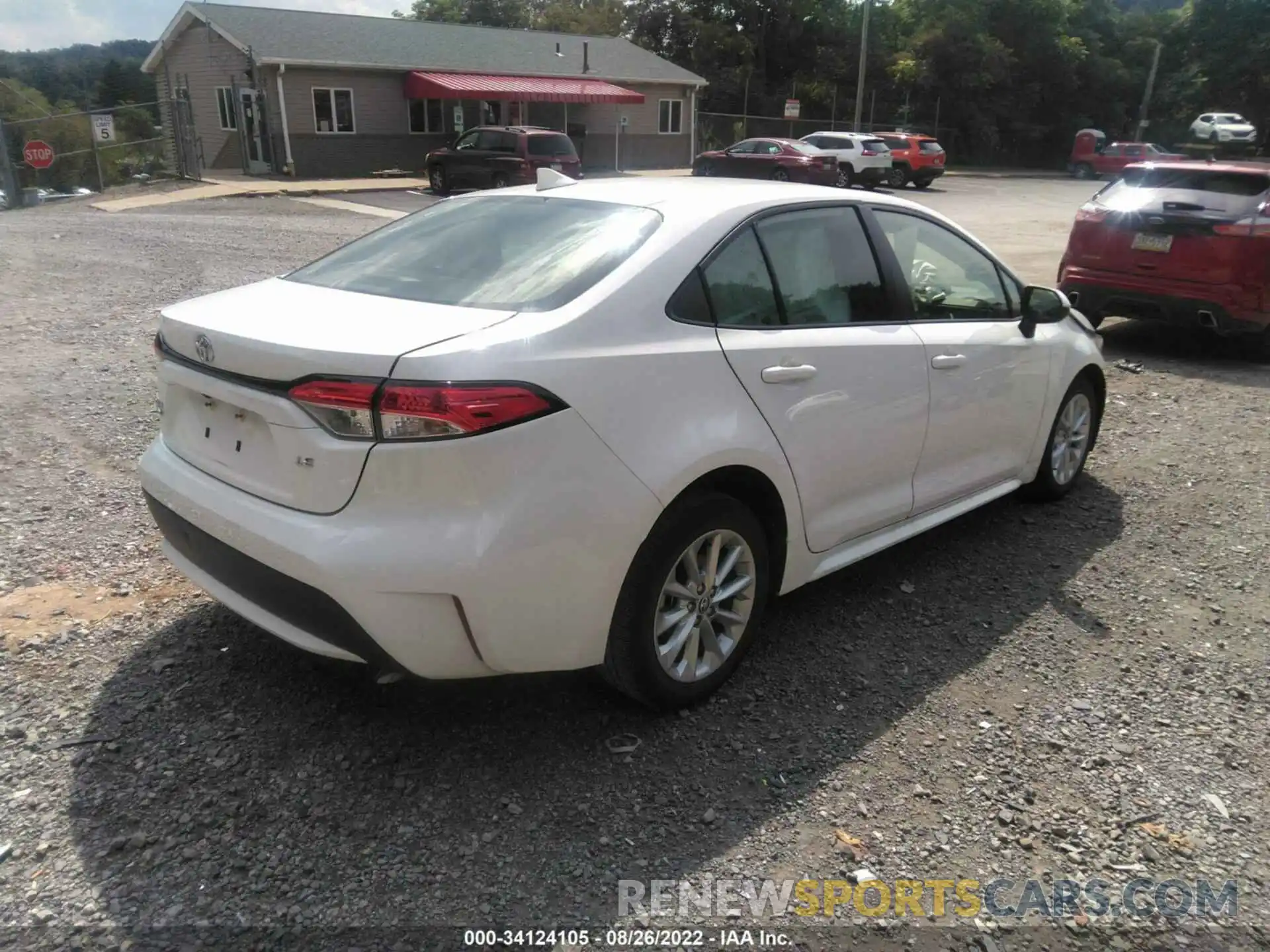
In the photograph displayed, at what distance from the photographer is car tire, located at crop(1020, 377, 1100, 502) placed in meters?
4.99

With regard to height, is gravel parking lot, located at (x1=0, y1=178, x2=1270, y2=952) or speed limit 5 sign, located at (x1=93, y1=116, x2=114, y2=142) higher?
speed limit 5 sign, located at (x1=93, y1=116, x2=114, y2=142)

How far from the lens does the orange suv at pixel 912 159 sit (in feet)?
104

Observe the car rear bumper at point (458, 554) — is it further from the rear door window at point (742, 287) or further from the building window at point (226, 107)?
the building window at point (226, 107)

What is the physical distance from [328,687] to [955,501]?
2678 millimetres

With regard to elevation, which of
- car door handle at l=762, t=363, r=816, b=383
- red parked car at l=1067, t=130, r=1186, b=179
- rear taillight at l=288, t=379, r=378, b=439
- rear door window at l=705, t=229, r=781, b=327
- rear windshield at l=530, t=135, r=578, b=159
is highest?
rear door window at l=705, t=229, r=781, b=327

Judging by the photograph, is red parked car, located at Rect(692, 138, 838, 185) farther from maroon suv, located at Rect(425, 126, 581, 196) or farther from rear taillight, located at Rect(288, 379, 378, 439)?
rear taillight, located at Rect(288, 379, 378, 439)

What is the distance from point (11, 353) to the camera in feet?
23.9

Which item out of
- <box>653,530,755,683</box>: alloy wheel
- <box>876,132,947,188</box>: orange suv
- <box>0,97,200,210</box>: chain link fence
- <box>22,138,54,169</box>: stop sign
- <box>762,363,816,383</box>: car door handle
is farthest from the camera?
<box>876,132,947,188</box>: orange suv

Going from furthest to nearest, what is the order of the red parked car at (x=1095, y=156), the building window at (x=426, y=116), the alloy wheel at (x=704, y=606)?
the red parked car at (x=1095, y=156), the building window at (x=426, y=116), the alloy wheel at (x=704, y=606)

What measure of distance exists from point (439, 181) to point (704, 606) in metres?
22.8

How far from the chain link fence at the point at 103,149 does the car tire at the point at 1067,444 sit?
76.1 feet

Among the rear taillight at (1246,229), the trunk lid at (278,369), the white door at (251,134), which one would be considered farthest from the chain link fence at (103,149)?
the rear taillight at (1246,229)

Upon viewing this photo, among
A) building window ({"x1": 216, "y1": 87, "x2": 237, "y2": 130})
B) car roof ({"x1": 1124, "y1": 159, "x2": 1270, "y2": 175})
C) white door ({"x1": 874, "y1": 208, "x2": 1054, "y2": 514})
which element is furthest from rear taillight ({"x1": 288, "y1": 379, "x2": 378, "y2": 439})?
building window ({"x1": 216, "y1": 87, "x2": 237, "y2": 130})

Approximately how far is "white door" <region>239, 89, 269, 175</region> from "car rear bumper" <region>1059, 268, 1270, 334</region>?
2477 cm
